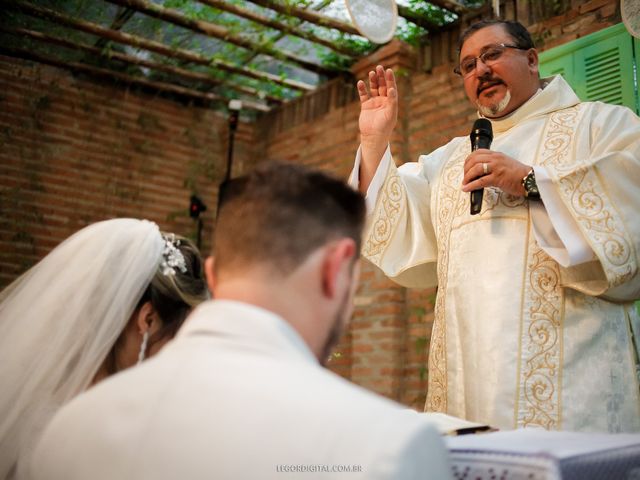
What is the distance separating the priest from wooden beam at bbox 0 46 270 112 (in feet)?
→ 16.7

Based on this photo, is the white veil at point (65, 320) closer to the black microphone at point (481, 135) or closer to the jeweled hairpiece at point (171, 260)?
the jeweled hairpiece at point (171, 260)

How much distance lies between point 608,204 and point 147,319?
162 cm

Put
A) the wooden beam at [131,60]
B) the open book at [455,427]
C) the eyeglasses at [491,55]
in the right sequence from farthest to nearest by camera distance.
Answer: the wooden beam at [131,60], the eyeglasses at [491,55], the open book at [455,427]

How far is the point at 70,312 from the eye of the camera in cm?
212

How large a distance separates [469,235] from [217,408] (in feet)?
6.28

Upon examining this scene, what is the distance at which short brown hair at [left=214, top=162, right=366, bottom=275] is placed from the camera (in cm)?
120

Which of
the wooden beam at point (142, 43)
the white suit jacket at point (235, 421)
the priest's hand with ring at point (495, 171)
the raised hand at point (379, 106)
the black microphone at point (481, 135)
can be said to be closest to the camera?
the white suit jacket at point (235, 421)

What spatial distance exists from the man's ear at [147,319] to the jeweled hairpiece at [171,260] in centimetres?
12

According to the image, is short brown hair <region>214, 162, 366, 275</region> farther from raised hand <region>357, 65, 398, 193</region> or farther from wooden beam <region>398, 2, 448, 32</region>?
wooden beam <region>398, 2, 448, 32</region>

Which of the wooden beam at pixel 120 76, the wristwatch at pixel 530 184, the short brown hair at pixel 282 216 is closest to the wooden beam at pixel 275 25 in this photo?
the wooden beam at pixel 120 76

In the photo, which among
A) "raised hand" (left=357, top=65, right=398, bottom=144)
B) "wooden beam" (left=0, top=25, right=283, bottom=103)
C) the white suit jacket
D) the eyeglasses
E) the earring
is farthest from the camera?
"wooden beam" (left=0, top=25, right=283, bottom=103)

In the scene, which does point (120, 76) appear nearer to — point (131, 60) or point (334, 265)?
point (131, 60)

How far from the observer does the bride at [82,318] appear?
79.7 inches

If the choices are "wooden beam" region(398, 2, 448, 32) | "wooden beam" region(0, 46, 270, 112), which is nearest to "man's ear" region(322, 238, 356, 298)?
"wooden beam" region(398, 2, 448, 32)
